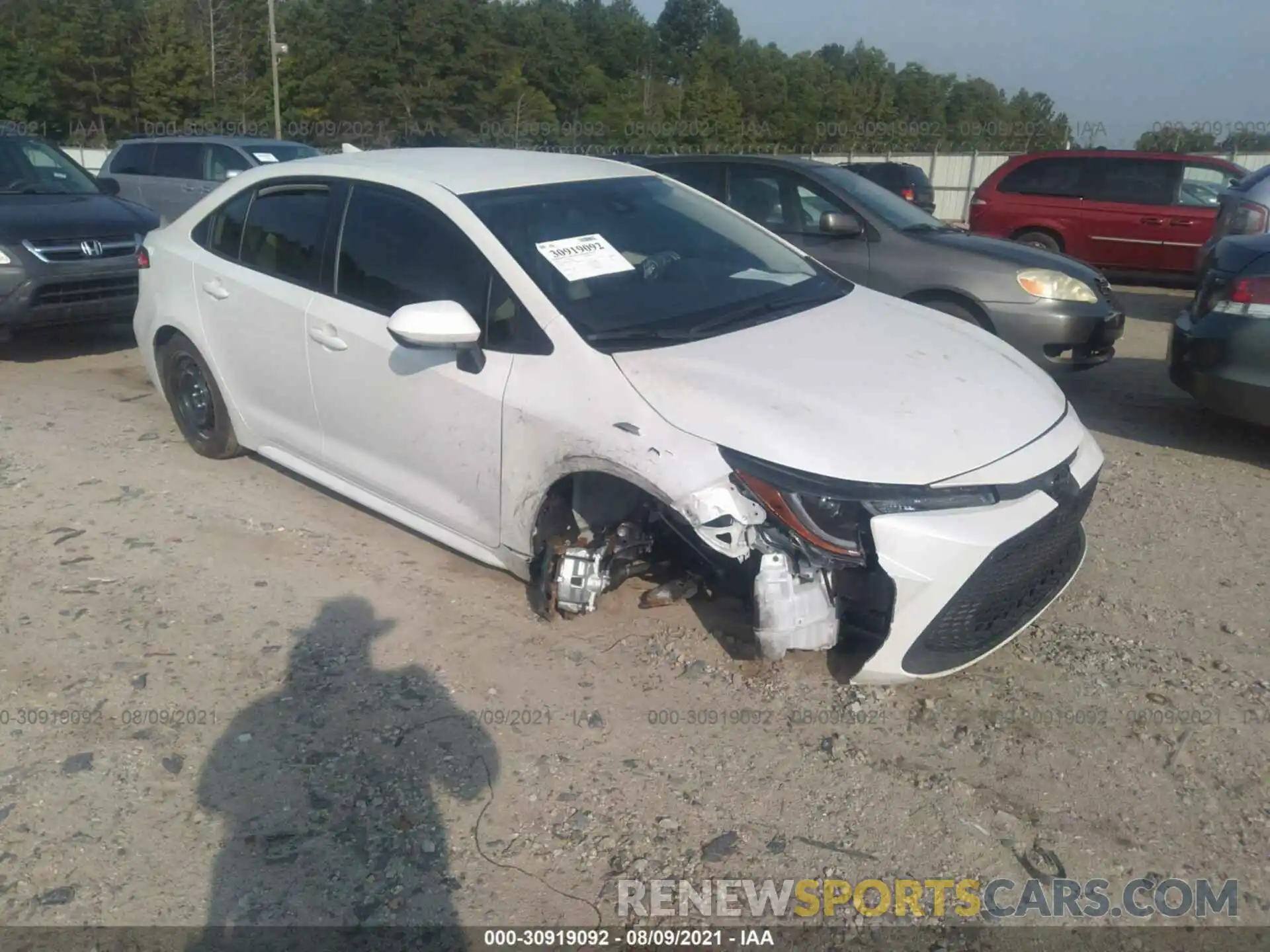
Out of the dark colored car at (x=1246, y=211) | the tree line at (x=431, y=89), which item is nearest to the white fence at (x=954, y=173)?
the tree line at (x=431, y=89)

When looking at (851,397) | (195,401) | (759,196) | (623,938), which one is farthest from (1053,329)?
(623,938)

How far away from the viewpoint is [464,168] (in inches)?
173

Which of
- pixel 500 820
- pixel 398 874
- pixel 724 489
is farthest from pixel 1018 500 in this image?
pixel 398 874

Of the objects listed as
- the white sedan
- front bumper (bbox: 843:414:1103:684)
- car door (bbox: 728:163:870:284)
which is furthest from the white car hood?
car door (bbox: 728:163:870:284)

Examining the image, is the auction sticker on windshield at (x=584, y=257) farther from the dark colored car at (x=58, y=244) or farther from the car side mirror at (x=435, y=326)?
the dark colored car at (x=58, y=244)

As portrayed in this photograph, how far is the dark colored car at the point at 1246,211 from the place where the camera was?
9.59m

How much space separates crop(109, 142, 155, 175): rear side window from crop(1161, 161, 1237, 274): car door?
13025 millimetres

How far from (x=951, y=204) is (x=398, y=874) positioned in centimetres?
2929

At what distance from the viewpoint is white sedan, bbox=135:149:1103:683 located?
3.17 m

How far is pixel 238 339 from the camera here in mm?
4914

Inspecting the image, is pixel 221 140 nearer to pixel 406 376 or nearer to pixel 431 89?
pixel 406 376

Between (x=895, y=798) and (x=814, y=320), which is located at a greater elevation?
(x=814, y=320)

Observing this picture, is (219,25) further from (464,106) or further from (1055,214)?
(1055,214)

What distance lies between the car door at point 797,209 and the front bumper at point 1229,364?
2054 mm
